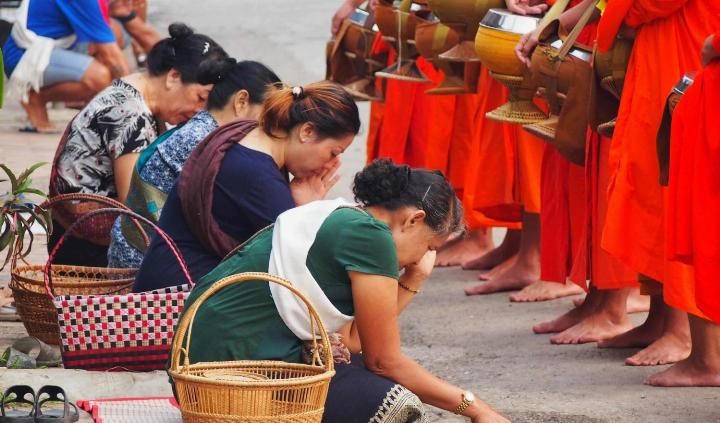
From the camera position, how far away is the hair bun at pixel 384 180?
11.5 feet

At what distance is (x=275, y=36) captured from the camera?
16.0 m

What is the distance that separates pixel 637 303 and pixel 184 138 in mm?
1978

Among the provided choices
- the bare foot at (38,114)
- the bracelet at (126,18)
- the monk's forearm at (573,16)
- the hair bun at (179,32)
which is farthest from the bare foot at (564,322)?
the bracelet at (126,18)

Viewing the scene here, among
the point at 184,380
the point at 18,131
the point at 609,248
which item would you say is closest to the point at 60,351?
the point at 184,380

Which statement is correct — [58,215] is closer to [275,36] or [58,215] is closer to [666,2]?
[666,2]

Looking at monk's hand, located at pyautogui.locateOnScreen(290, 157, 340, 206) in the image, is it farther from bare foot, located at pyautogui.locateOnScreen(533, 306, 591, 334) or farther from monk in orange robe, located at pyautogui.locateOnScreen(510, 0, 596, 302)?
bare foot, located at pyautogui.locateOnScreen(533, 306, 591, 334)

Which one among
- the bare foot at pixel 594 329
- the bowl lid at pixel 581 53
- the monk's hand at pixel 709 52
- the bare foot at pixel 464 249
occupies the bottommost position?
the bare foot at pixel 464 249

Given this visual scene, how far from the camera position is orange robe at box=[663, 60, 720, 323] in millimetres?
3936

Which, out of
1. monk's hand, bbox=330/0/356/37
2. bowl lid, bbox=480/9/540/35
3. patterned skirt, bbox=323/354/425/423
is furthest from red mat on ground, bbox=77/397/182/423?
monk's hand, bbox=330/0/356/37

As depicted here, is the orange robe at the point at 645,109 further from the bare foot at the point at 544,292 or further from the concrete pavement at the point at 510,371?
the bare foot at the point at 544,292

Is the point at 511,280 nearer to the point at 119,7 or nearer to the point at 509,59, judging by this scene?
the point at 509,59

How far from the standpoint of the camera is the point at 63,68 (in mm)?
9695

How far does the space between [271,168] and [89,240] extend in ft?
3.86

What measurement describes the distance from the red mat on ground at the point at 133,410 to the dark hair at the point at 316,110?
811 mm
